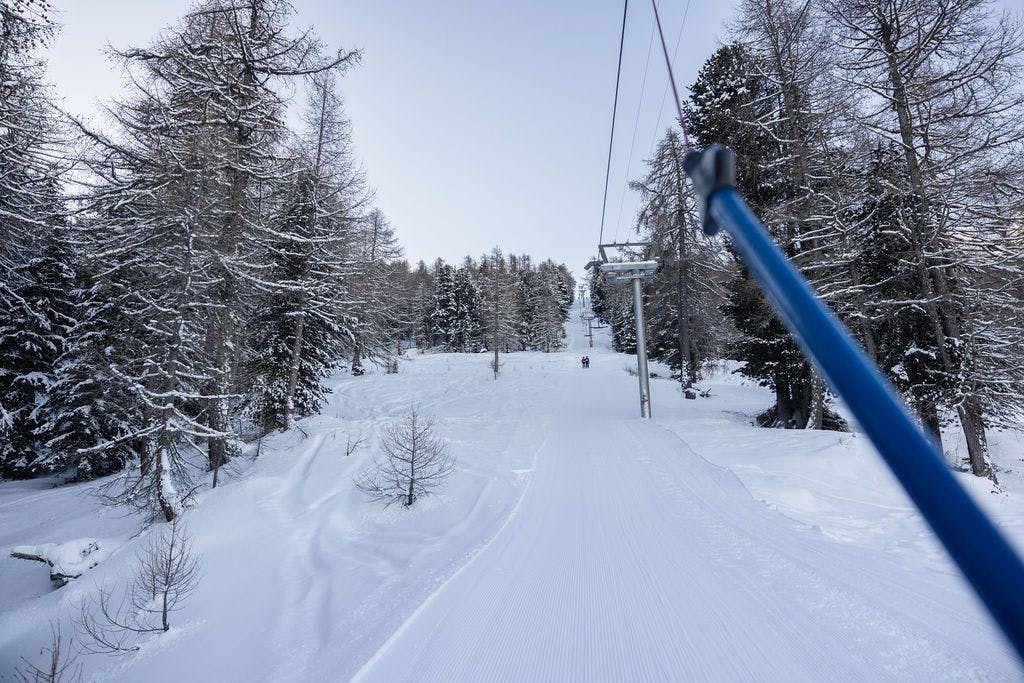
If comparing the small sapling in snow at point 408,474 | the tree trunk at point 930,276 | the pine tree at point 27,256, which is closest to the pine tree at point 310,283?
the pine tree at point 27,256

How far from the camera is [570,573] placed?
354 cm

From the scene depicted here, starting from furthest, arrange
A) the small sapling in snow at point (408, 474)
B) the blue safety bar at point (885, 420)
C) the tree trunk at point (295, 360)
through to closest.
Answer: the tree trunk at point (295, 360) < the small sapling in snow at point (408, 474) < the blue safety bar at point (885, 420)

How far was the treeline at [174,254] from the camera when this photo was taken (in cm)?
762

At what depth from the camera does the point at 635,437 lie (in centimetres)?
905

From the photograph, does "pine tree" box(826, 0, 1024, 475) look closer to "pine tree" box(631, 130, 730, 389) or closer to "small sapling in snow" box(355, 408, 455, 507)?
"pine tree" box(631, 130, 730, 389)

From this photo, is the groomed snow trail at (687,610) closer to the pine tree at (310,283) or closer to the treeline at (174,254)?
the treeline at (174,254)

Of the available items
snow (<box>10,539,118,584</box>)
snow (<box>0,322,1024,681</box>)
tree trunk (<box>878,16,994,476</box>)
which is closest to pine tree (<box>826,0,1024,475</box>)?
tree trunk (<box>878,16,994,476</box>)

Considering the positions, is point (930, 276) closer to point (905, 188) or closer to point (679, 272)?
point (905, 188)

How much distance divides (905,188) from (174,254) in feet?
46.9

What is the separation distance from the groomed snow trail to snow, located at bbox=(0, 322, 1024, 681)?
0.01m

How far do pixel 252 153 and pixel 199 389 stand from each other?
5.81 m

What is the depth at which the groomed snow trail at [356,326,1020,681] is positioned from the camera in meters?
2.24

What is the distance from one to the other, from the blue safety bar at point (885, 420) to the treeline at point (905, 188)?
7.63 metres

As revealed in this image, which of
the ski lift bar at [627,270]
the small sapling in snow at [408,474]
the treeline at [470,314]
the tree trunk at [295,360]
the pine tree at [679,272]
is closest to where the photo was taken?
the small sapling in snow at [408,474]
